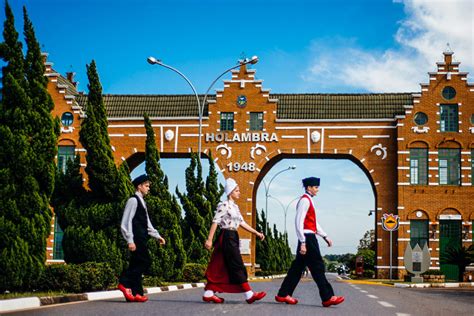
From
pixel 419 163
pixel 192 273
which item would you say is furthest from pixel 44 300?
pixel 419 163

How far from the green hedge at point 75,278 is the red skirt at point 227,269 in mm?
4156

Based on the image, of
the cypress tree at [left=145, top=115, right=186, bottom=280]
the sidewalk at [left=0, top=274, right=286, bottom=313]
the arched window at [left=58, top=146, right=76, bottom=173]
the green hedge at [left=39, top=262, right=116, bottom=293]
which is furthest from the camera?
the arched window at [left=58, top=146, right=76, bottom=173]

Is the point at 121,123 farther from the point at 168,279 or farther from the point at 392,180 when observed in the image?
the point at 168,279

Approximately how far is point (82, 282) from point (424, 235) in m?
33.3

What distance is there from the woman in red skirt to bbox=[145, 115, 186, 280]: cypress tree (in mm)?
10171

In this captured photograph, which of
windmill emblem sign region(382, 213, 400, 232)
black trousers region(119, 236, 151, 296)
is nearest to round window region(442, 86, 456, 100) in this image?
windmill emblem sign region(382, 213, 400, 232)

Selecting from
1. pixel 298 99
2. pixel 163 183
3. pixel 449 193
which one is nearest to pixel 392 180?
pixel 449 193

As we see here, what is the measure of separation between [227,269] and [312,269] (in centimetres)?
143

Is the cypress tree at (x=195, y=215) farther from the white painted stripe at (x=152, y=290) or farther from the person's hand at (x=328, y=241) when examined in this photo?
the person's hand at (x=328, y=241)

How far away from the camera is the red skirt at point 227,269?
1266cm

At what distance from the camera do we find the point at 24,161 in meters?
14.8

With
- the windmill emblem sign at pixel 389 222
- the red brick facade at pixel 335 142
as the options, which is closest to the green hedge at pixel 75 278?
the windmill emblem sign at pixel 389 222

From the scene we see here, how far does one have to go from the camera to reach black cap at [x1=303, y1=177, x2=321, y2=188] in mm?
13430

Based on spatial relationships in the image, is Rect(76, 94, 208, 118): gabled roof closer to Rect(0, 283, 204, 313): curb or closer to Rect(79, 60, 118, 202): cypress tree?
Rect(79, 60, 118, 202): cypress tree
